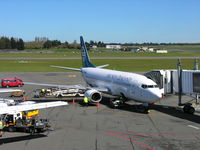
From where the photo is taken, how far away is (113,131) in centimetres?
2458

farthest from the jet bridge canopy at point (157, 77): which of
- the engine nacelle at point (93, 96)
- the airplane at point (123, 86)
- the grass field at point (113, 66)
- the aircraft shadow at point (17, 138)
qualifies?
the grass field at point (113, 66)

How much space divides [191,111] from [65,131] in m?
14.7

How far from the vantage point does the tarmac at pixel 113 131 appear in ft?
68.4

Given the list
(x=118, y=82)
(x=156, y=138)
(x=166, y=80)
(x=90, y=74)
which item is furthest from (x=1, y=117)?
(x=90, y=74)

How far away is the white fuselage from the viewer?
100 feet

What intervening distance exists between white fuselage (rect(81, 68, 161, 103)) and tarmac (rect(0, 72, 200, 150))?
1977mm

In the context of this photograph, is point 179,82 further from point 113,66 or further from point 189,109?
point 113,66

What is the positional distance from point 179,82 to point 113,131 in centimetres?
1127

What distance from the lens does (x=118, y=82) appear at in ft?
118

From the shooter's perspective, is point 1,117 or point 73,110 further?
point 73,110

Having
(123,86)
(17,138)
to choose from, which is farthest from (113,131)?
(123,86)

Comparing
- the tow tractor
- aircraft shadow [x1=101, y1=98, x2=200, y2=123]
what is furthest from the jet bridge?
the tow tractor

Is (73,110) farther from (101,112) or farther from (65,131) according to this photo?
(65,131)

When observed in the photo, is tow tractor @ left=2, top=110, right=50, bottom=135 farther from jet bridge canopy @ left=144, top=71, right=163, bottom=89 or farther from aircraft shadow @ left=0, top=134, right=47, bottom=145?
jet bridge canopy @ left=144, top=71, right=163, bottom=89
